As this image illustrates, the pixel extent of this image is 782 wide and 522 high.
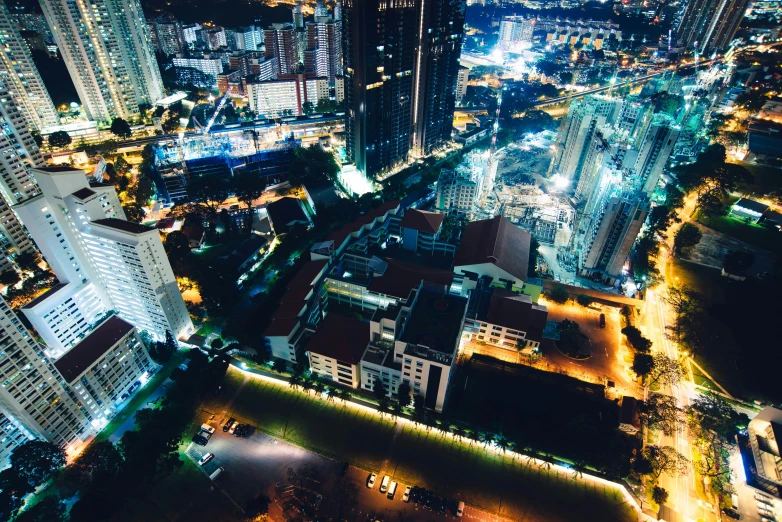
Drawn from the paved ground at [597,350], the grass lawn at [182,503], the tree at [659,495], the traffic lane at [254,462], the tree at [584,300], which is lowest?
the grass lawn at [182,503]

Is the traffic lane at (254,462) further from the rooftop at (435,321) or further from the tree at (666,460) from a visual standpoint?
the tree at (666,460)

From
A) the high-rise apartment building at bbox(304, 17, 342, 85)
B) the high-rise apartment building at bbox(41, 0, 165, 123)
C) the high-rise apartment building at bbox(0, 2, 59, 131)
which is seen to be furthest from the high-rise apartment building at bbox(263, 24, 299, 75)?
the high-rise apartment building at bbox(0, 2, 59, 131)

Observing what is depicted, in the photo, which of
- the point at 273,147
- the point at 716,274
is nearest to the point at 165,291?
the point at 273,147

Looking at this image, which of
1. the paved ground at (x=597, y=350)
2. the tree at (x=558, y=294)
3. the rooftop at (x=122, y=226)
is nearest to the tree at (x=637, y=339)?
the paved ground at (x=597, y=350)

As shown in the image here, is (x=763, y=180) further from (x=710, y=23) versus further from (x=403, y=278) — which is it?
(x=710, y=23)

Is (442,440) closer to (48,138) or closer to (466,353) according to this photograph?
(466,353)

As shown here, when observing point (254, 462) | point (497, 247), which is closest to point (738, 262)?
point (497, 247)
